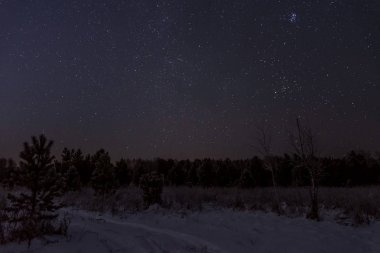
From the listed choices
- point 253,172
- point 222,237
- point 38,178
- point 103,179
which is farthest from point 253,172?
point 38,178

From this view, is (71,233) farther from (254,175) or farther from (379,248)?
(254,175)

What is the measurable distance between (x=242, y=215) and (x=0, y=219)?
37.1 feet

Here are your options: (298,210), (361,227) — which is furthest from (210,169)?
(361,227)

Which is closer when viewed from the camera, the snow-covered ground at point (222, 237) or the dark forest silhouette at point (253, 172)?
the snow-covered ground at point (222, 237)

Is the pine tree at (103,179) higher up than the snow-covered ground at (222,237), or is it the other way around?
the pine tree at (103,179)

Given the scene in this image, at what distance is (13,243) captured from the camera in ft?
37.6

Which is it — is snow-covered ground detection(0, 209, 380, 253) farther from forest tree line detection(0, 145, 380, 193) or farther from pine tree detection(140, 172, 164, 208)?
forest tree line detection(0, 145, 380, 193)

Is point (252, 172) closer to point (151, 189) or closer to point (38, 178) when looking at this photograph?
point (151, 189)

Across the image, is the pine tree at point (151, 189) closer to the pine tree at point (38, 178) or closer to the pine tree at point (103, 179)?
the pine tree at point (103, 179)

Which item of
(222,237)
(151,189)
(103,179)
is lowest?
(222,237)

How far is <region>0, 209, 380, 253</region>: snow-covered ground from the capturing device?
12223 mm

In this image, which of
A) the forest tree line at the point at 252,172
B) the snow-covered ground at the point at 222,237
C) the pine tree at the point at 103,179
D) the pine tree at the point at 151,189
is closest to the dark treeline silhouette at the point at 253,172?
the forest tree line at the point at 252,172

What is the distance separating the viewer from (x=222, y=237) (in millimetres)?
15727

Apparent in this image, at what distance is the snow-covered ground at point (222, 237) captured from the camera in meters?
12.2
